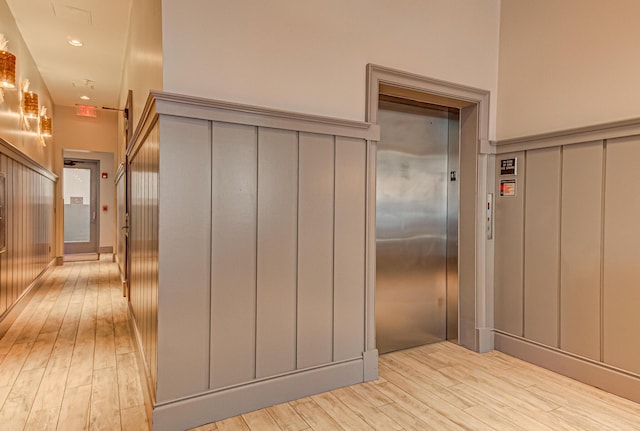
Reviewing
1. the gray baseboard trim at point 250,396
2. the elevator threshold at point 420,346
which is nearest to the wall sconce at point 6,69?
the gray baseboard trim at point 250,396

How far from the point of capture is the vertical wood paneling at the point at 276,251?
243cm

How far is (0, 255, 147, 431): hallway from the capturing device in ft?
7.64

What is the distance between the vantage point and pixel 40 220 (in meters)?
6.47

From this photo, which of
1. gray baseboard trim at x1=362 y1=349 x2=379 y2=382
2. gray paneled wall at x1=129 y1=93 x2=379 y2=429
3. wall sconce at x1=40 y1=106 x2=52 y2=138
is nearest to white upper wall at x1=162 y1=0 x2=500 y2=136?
gray paneled wall at x1=129 y1=93 x2=379 y2=429

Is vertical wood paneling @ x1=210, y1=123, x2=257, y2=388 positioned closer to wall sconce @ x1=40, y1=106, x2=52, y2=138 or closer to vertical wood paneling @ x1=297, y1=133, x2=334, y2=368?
vertical wood paneling @ x1=297, y1=133, x2=334, y2=368

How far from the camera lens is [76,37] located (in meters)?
5.42

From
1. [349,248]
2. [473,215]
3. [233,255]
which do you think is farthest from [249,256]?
[473,215]

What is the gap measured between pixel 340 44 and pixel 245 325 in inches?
81.0

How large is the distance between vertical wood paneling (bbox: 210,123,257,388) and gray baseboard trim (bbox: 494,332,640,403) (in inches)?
92.6

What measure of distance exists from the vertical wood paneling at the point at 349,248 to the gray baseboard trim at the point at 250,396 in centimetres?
13

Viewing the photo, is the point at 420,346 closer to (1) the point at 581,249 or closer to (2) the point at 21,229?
(1) the point at 581,249

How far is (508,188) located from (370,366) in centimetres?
200

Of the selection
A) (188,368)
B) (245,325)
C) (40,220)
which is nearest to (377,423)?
(245,325)

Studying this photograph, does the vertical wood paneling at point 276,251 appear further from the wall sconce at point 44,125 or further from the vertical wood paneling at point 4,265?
the wall sconce at point 44,125
